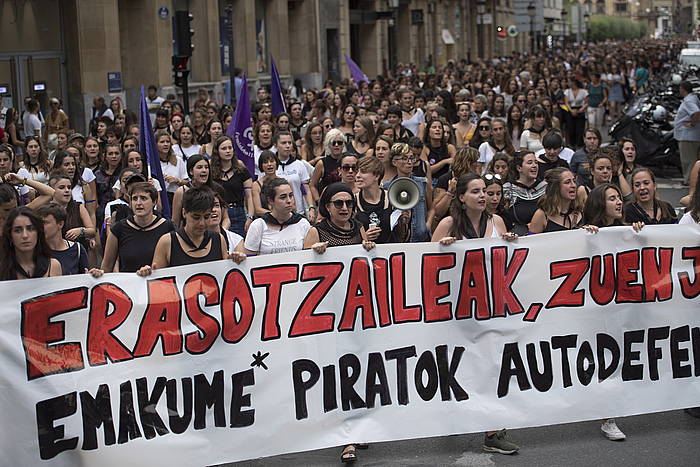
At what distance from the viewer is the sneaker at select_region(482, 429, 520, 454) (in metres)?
6.79

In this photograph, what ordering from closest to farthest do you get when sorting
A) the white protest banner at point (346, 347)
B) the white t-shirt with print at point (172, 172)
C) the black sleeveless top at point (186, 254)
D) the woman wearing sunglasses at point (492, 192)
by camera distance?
the white protest banner at point (346, 347) < the black sleeveless top at point (186, 254) < the woman wearing sunglasses at point (492, 192) < the white t-shirt with print at point (172, 172)

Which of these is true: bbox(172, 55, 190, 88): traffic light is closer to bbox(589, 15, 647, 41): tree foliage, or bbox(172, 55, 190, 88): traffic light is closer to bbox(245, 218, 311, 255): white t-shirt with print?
bbox(245, 218, 311, 255): white t-shirt with print

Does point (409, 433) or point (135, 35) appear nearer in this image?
point (409, 433)

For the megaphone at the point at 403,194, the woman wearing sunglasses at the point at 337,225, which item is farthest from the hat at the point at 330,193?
the megaphone at the point at 403,194

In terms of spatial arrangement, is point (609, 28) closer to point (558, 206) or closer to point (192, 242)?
point (558, 206)

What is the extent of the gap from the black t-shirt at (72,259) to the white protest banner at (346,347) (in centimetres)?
84

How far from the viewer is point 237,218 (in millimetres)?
10633

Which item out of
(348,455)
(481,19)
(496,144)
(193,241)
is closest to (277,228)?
(193,241)

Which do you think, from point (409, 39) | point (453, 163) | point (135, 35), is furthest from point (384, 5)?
point (453, 163)

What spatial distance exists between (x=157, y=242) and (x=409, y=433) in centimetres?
181

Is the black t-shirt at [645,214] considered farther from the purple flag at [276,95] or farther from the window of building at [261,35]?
the window of building at [261,35]

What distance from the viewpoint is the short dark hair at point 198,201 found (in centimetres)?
688

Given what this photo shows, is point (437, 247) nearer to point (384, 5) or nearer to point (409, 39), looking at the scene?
point (384, 5)

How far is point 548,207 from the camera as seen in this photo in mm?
8109
